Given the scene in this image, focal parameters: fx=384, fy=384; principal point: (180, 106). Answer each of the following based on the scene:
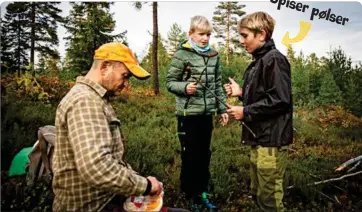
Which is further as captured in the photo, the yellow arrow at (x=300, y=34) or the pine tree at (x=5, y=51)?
the yellow arrow at (x=300, y=34)

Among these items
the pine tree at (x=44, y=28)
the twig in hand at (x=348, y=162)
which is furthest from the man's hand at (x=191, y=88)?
the twig in hand at (x=348, y=162)

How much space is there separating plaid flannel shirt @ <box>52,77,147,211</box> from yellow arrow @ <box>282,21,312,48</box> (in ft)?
6.18

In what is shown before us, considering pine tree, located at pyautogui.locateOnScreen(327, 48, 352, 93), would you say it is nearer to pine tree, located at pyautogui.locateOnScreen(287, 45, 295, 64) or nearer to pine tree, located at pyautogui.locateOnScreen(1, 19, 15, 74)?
pine tree, located at pyautogui.locateOnScreen(287, 45, 295, 64)

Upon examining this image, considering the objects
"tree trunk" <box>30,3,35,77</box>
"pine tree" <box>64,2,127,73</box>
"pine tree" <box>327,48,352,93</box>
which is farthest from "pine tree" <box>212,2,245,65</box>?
"tree trunk" <box>30,3,35,77</box>

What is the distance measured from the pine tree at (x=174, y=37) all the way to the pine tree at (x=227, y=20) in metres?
0.30

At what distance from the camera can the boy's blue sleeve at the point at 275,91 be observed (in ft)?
8.40

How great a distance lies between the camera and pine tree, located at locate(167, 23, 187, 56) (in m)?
3.30

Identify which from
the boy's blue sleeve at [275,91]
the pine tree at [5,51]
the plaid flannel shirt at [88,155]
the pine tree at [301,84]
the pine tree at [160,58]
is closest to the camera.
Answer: the plaid flannel shirt at [88,155]

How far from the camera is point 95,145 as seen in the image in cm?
177

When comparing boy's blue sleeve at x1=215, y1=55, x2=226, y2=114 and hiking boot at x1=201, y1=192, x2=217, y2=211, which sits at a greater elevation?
boy's blue sleeve at x1=215, y1=55, x2=226, y2=114

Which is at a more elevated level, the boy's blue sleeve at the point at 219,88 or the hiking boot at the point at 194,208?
the boy's blue sleeve at the point at 219,88

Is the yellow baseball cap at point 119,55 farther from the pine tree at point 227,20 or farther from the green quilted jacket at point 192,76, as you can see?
the pine tree at point 227,20

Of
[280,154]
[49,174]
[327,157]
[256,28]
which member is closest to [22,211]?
[49,174]

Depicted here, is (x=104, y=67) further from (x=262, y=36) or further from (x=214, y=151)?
(x=214, y=151)
